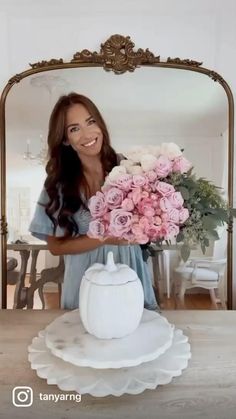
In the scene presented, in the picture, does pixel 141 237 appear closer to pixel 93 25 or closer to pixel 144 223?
pixel 144 223

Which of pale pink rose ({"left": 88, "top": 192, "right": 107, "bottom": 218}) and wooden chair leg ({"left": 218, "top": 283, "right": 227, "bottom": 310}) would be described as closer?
pale pink rose ({"left": 88, "top": 192, "right": 107, "bottom": 218})

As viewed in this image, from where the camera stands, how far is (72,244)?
1388mm

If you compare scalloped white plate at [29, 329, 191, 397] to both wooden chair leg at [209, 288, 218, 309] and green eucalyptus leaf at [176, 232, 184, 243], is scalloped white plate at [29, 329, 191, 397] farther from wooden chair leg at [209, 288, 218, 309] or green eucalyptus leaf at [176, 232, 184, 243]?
wooden chair leg at [209, 288, 218, 309]

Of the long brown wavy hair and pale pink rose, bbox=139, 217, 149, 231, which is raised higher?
the long brown wavy hair

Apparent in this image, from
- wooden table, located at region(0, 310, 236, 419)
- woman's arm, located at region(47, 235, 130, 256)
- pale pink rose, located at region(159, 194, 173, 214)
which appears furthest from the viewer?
woman's arm, located at region(47, 235, 130, 256)

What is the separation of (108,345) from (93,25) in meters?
1.25

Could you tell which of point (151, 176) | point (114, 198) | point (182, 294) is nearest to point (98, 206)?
point (114, 198)

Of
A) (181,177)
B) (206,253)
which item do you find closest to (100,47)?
(181,177)

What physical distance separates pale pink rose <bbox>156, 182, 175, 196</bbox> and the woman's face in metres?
0.55

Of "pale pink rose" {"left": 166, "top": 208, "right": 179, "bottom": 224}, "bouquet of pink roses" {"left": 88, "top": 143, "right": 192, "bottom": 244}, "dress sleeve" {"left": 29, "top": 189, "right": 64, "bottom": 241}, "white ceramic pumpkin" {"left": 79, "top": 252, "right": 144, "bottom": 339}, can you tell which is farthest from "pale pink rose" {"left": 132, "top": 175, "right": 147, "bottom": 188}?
"dress sleeve" {"left": 29, "top": 189, "right": 64, "bottom": 241}

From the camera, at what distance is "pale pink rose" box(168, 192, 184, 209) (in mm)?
910

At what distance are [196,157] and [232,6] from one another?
2.18 feet

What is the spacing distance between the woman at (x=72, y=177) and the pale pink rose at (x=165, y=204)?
513 mm

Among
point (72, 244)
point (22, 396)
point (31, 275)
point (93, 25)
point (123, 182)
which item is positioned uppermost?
point (93, 25)
